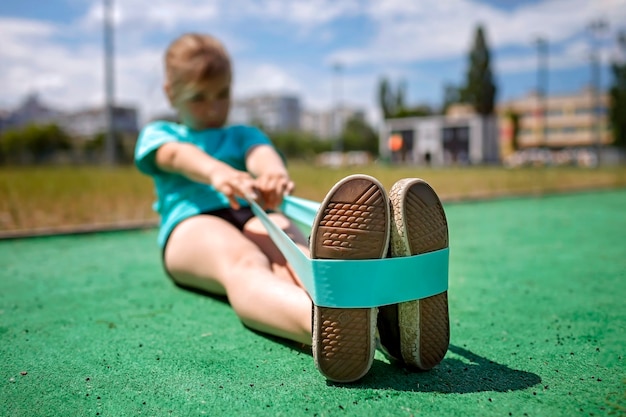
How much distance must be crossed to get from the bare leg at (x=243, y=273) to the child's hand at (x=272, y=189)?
5.4 inches

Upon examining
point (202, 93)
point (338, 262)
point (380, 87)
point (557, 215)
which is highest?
point (380, 87)

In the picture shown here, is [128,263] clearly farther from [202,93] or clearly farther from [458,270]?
[458,270]

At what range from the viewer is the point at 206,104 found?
87.3 inches

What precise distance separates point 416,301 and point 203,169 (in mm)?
983

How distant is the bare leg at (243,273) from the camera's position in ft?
4.53

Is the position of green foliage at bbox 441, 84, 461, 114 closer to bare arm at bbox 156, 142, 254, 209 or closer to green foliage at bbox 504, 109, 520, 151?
green foliage at bbox 504, 109, 520, 151

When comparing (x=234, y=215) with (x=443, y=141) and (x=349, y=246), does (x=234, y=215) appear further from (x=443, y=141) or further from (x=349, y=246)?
(x=443, y=141)

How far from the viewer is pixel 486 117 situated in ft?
144

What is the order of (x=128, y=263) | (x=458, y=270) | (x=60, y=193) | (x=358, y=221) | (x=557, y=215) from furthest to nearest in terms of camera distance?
(x=60, y=193)
(x=557, y=215)
(x=128, y=263)
(x=458, y=270)
(x=358, y=221)

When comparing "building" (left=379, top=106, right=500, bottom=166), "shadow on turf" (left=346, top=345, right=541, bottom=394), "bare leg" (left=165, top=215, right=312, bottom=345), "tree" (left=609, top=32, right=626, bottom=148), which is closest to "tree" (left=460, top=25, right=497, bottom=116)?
"building" (left=379, top=106, right=500, bottom=166)

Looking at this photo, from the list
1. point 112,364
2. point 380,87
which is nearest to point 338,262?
point 112,364

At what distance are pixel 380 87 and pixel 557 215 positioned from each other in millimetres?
55149

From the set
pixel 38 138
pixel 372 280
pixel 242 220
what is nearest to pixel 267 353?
pixel 372 280

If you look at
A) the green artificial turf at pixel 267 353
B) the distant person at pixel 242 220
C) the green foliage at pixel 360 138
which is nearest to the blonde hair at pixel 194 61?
the distant person at pixel 242 220
